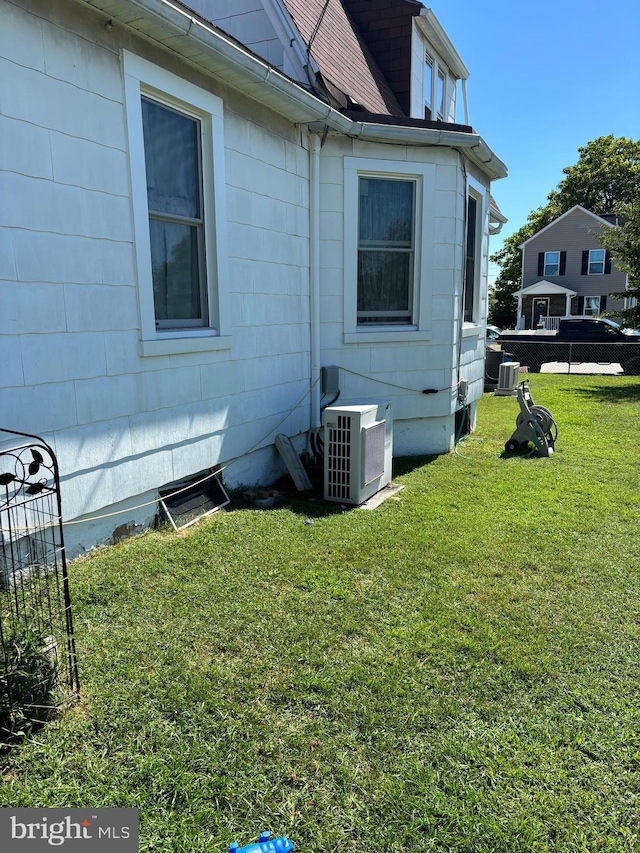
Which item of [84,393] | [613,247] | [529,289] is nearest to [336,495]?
[84,393]

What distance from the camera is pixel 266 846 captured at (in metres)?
1.95

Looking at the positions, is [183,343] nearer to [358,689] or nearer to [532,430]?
[358,689]

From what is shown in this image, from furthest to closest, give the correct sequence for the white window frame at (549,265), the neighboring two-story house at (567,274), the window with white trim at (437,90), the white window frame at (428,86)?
the white window frame at (549,265)
the neighboring two-story house at (567,274)
the window with white trim at (437,90)
the white window frame at (428,86)

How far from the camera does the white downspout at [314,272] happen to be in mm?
6402

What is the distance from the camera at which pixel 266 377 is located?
5887 mm

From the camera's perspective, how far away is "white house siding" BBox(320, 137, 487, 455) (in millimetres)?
6676

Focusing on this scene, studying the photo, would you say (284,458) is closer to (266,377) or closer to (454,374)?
(266,377)

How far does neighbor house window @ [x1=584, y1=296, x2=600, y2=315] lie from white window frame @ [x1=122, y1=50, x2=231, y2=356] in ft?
111

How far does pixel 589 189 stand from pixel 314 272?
4090 centimetres

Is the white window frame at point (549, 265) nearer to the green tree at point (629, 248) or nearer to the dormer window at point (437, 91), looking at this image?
the green tree at point (629, 248)

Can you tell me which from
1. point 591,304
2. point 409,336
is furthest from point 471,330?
point 591,304

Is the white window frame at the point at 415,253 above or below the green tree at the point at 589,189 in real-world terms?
below

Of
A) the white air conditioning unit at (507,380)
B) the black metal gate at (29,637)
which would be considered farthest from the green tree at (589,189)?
the black metal gate at (29,637)

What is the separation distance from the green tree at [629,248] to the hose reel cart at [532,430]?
8905mm
